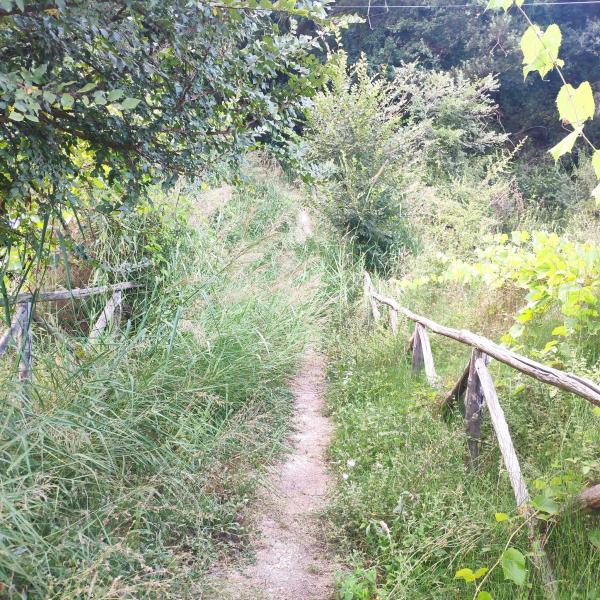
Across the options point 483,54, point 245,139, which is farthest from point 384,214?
point 483,54

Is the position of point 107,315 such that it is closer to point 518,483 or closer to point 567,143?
point 518,483

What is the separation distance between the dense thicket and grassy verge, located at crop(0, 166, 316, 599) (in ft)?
55.4

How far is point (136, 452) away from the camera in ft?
8.83

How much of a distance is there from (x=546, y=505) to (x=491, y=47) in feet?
62.8

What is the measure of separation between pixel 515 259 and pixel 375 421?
5.28 ft

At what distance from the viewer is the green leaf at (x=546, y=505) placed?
6.88 ft

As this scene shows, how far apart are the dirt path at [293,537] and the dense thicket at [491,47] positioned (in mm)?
17235

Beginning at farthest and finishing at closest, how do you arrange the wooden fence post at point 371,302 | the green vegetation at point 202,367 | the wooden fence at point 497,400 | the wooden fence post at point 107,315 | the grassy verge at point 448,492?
the wooden fence post at point 371,302 → the wooden fence post at point 107,315 → the grassy verge at point 448,492 → the wooden fence at point 497,400 → the green vegetation at point 202,367

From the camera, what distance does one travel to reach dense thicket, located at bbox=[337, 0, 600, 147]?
18.3 meters

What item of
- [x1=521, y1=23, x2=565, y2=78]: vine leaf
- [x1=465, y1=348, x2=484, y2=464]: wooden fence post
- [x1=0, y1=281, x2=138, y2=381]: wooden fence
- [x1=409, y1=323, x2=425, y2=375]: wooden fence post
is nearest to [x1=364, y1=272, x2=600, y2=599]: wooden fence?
[x1=465, y1=348, x2=484, y2=464]: wooden fence post

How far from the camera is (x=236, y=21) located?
2.41 m

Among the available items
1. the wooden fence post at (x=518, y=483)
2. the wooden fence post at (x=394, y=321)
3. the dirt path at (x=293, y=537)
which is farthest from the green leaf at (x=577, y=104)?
the wooden fence post at (x=394, y=321)

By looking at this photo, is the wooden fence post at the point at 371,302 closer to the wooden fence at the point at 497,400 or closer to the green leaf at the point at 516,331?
the wooden fence at the point at 497,400

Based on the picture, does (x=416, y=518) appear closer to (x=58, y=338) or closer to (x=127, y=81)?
(x=58, y=338)
